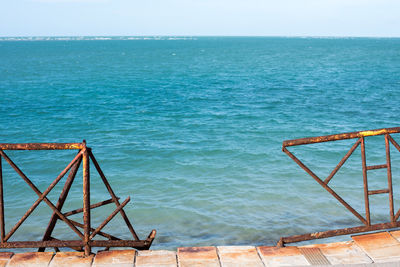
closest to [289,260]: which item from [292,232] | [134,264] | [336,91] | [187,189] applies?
[134,264]

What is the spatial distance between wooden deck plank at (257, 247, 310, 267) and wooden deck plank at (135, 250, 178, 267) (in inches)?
37.6

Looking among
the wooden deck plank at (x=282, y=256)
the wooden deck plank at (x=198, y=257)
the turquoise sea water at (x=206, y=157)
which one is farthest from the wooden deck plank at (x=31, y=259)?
the turquoise sea water at (x=206, y=157)

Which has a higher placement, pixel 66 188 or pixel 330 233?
pixel 66 188

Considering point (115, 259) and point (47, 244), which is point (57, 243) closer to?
point (47, 244)

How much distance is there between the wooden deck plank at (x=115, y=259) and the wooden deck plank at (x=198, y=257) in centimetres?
52

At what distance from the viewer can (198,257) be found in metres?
4.44

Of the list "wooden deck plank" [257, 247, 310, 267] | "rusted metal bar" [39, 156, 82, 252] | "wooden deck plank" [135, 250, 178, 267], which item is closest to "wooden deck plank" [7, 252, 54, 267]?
"rusted metal bar" [39, 156, 82, 252]

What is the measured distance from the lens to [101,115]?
20.7 meters

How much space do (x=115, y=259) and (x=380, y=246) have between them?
283cm

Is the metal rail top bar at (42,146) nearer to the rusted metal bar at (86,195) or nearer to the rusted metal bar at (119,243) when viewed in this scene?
the rusted metal bar at (86,195)

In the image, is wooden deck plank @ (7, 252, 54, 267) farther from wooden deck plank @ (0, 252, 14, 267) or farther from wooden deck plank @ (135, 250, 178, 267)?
wooden deck plank @ (135, 250, 178, 267)

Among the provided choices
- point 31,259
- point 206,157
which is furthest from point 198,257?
point 206,157

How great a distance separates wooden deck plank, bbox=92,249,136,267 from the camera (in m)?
4.31

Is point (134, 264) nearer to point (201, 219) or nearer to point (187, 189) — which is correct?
point (201, 219)
